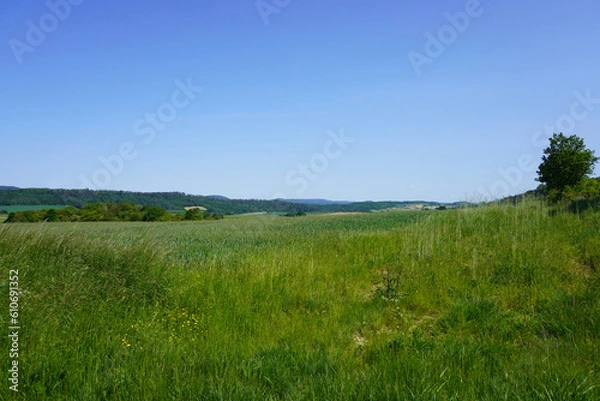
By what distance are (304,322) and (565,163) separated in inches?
1829

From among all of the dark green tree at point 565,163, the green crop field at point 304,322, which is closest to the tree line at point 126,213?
the green crop field at point 304,322

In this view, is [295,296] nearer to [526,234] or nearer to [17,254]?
[17,254]

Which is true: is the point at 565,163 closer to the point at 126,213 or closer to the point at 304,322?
the point at 304,322

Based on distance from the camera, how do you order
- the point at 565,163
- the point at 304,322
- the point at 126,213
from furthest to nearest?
the point at 126,213
the point at 565,163
the point at 304,322

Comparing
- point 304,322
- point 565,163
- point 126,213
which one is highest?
point 565,163

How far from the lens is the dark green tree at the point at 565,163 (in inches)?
1631

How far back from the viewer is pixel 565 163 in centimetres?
4206

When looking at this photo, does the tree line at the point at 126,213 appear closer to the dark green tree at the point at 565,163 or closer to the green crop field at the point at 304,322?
the green crop field at the point at 304,322

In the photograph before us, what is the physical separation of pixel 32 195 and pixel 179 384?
56512 mm

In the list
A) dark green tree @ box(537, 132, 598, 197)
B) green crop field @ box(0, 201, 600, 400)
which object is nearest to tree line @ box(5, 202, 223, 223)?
green crop field @ box(0, 201, 600, 400)

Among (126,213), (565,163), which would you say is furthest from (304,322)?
(126,213)

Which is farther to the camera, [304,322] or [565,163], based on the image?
[565,163]

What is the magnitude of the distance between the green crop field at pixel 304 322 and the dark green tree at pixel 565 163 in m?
38.4

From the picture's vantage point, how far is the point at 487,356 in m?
4.59
